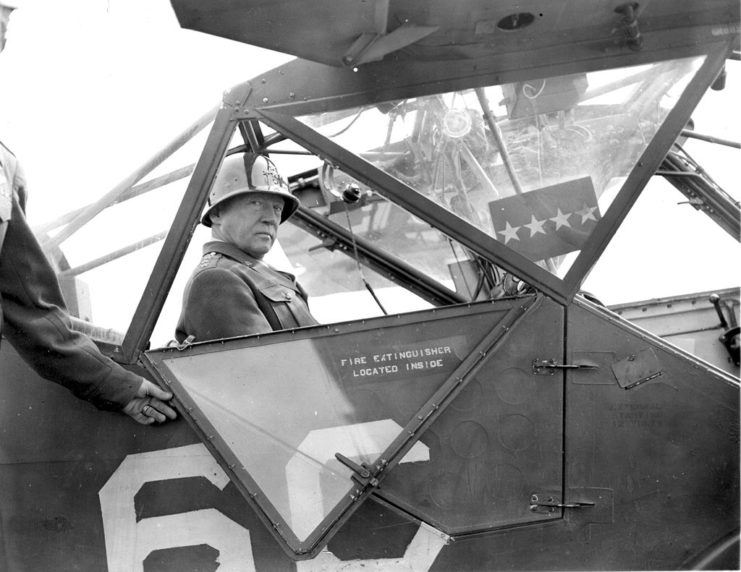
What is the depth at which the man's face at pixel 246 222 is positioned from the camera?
3.26 m

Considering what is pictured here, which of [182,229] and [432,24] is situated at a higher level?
[432,24]

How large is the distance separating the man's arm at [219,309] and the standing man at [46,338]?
0.83ft

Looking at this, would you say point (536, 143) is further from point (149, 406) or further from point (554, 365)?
point (149, 406)

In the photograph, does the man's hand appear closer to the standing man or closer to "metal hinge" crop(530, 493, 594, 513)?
the standing man

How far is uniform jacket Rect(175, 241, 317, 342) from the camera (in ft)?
9.39

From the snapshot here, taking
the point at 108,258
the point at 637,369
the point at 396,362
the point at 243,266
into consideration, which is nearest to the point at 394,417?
the point at 396,362

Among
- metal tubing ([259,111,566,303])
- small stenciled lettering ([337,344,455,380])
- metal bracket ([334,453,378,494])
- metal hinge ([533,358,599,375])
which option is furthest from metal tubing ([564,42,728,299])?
metal bracket ([334,453,378,494])

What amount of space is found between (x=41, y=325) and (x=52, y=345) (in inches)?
3.0

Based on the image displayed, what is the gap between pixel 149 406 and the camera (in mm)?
2715

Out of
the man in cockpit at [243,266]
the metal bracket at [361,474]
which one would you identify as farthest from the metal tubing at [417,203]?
the metal bracket at [361,474]

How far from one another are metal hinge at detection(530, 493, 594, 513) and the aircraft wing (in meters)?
1.31

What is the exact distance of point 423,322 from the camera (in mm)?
2668

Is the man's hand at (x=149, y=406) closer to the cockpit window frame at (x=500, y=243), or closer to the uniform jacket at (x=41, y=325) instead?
the uniform jacket at (x=41, y=325)

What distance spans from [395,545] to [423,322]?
0.65 m
